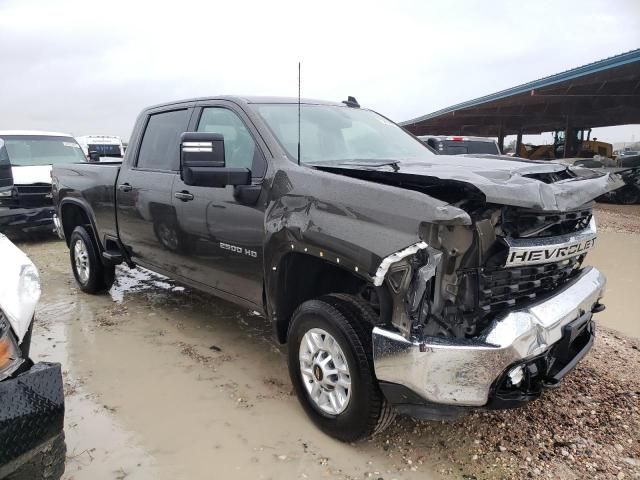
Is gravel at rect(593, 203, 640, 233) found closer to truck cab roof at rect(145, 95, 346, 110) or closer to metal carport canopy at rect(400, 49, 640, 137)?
metal carport canopy at rect(400, 49, 640, 137)

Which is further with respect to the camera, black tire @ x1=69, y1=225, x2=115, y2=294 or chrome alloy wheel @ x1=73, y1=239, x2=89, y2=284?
chrome alloy wheel @ x1=73, y1=239, x2=89, y2=284

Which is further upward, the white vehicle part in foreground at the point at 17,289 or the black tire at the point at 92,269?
the white vehicle part in foreground at the point at 17,289

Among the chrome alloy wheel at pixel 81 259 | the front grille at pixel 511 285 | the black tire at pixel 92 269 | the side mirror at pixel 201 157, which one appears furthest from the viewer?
the chrome alloy wheel at pixel 81 259

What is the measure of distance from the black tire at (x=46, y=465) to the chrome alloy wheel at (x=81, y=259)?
4018mm

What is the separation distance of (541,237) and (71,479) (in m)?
2.74

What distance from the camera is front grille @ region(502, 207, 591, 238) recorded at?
2514 mm

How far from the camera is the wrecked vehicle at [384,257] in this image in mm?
2365

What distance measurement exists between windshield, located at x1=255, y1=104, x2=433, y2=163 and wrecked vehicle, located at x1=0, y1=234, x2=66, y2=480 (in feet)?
5.86

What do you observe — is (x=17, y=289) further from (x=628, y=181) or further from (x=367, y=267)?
(x=628, y=181)

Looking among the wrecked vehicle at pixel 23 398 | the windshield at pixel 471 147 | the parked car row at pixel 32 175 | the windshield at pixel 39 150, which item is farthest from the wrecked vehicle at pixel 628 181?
the wrecked vehicle at pixel 23 398

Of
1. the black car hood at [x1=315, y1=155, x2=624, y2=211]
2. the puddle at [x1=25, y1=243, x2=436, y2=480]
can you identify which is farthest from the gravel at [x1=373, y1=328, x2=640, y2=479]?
the black car hood at [x1=315, y1=155, x2=624, y2=211]

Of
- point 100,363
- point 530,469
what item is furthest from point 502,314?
point 100,363

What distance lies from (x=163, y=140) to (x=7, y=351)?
2905mm

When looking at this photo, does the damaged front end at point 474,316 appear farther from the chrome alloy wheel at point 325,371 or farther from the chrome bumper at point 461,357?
the chrome alloy wheel at point 325,371
